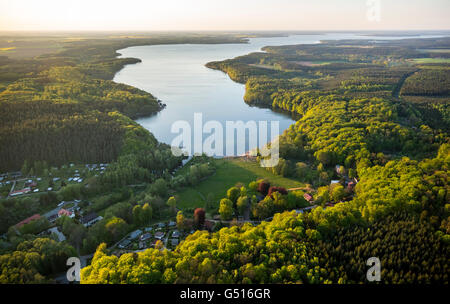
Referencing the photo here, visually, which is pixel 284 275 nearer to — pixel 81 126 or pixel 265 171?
pixel 265 171

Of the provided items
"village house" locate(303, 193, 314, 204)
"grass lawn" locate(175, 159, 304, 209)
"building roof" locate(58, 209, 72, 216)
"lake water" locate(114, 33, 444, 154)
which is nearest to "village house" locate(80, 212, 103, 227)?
"building roof" locate(58, 209, 72, 216)

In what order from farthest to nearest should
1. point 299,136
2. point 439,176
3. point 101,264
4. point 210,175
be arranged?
1. point 299,136
2. point 210,175
3. point 439,176
4. point 101,264

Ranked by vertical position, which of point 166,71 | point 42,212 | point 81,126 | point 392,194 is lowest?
point 42,212

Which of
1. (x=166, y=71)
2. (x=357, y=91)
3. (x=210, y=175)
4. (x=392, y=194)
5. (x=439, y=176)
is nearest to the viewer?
(x=392, y=194)

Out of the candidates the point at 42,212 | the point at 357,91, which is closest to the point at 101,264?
the point at 42,212

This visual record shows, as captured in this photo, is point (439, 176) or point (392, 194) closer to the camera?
point (392, 194)

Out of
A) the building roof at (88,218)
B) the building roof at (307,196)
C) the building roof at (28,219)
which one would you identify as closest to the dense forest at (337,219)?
the building roof at (307,196)

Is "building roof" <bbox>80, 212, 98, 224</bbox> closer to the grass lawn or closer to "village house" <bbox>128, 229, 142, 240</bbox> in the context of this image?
"village house" <bbox>128, 229, 142, 240</bbox>

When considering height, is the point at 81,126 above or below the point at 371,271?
above
